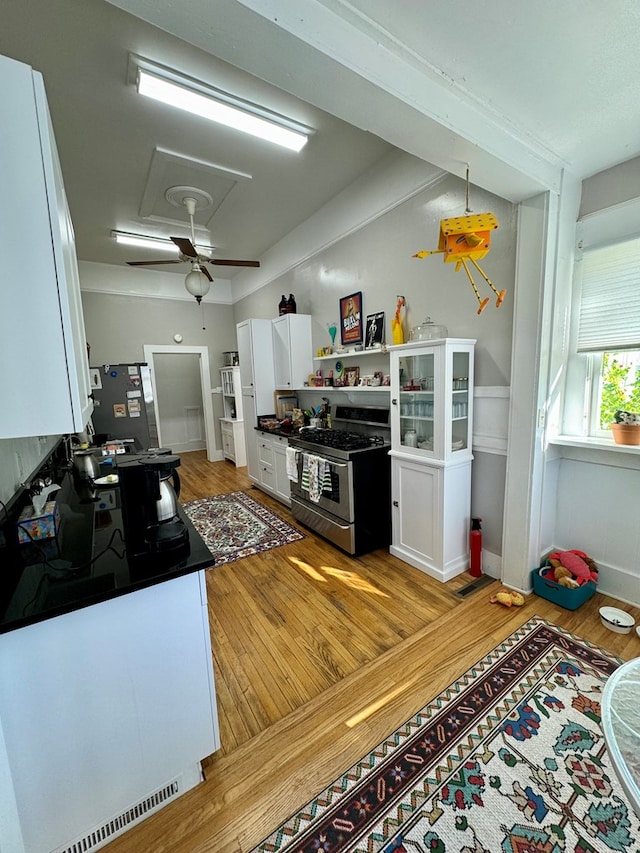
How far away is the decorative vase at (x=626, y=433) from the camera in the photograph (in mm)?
2066

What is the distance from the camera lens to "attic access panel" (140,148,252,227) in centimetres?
282

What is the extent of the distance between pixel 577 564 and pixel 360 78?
2.84 meters

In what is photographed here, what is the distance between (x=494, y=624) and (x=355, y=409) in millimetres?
2100

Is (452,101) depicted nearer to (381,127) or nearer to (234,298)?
(381,127)

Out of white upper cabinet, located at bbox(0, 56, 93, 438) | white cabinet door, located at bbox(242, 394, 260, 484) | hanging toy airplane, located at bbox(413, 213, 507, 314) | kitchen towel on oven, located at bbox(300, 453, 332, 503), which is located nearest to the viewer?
white upper cabinet, located at bbox(0, 56, 93, 438)

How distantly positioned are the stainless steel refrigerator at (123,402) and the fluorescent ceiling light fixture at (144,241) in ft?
5.01

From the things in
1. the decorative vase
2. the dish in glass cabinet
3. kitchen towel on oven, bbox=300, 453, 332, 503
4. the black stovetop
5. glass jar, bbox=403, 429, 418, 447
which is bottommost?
kitchen towel on oven, bbox=300, 453, 332, 503

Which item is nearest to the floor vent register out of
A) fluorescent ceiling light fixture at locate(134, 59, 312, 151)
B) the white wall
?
fluorescent ceiling light fixture at locate(134, 59, 312, 151)

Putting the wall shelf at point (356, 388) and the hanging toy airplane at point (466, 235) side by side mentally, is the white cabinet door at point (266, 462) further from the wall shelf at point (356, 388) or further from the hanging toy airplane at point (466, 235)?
the hanging toy airplane at point (466, 235)

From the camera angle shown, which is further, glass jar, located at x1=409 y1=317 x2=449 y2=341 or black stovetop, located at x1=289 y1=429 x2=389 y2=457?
black stovetop, located at x1=289 y1=429 x2=389 y2=457

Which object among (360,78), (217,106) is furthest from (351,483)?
(217,106)

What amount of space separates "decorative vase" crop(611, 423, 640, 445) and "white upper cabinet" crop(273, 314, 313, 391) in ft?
9.55

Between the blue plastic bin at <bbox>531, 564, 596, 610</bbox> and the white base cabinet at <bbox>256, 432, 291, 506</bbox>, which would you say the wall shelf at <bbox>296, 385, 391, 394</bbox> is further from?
the blue plastic bin at <bbox>531, 564, 596, 610</bbox>

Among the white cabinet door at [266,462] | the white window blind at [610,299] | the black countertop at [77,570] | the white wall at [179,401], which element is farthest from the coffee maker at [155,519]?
the white wall at [179,401]
